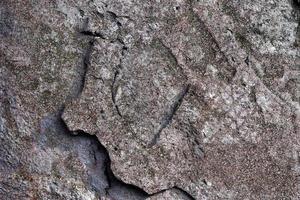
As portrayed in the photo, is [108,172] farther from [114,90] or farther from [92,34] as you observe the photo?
[92,34]

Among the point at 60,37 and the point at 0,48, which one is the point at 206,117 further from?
the point at 0,48

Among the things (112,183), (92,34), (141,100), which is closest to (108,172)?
(112,183)

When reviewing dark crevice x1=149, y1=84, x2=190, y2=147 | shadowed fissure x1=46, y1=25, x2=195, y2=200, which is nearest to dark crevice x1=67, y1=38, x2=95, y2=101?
shadowed fissure x1=46, y1=25, x2=195, y2=200

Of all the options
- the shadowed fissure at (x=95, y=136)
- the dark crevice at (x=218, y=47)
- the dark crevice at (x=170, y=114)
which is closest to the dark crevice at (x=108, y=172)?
the shadowed fissure at (x=95, y=136)

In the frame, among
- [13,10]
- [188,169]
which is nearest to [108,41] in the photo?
[13,10]

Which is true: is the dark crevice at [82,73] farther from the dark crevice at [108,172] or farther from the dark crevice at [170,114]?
the dark crevice at [170,114]

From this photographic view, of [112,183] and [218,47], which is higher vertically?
[218,47]

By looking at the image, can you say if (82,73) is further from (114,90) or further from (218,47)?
(218,47)

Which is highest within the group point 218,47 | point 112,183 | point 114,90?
point 218,47
